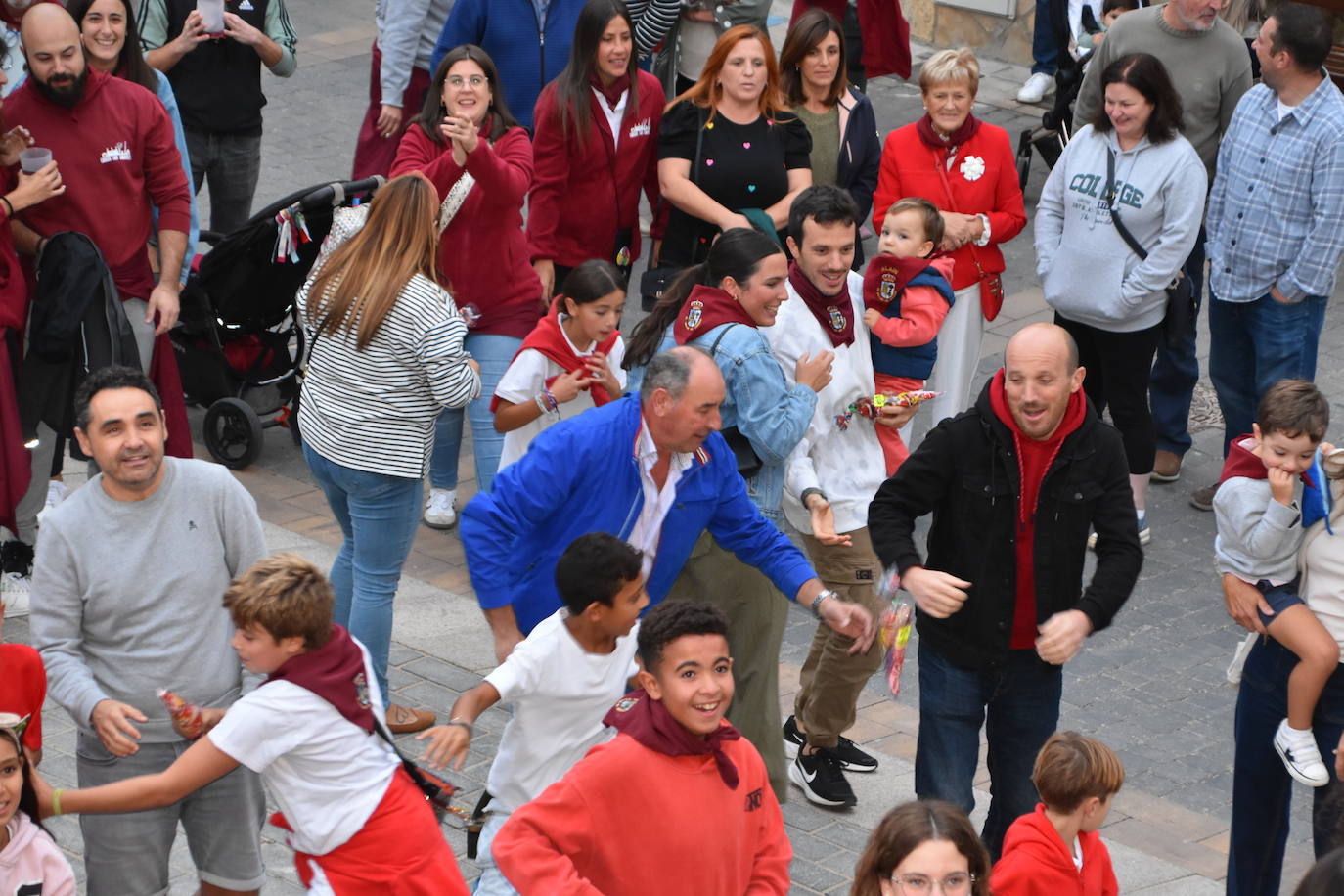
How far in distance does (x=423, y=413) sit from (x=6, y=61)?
299 centimetres

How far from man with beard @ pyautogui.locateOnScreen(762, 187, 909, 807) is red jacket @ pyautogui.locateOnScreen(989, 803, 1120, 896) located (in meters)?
1.62

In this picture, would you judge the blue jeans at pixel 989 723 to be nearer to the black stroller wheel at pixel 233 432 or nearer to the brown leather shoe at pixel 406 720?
the brown leather shoe at pixel 406 720

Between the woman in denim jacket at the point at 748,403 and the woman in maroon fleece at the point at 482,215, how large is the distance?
5.69 feet

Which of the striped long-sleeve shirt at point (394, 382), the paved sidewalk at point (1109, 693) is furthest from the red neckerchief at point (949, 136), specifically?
the striped long-sleeve shirt at point (394, 382)

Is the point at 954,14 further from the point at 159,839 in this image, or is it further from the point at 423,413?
the point at 159,839

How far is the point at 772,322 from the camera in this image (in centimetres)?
629

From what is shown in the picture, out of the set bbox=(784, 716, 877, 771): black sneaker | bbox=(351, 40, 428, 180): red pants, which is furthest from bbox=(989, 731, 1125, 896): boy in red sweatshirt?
bbox=(351, 40, 428, 180): red pants

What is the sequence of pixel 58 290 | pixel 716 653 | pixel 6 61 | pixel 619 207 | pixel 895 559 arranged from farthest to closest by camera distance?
1. pixel 619 207
2. pixel 6 61
3. pixel 58 290
4. pixel 895 559
5. pixel 716 653

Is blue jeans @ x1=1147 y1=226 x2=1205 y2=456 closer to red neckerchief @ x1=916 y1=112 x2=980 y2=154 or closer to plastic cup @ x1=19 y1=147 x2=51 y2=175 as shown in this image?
red neckerchief @ x1=916 y1=112 x2=980 y2=154

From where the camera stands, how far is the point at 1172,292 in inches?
326

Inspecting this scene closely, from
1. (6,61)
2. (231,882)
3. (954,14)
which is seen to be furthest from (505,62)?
(954,14)

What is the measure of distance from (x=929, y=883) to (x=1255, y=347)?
5.06 metres

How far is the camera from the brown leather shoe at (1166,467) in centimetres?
920

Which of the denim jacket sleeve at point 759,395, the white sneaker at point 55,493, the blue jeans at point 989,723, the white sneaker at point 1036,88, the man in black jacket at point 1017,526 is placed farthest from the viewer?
the white sneaker at point 1036,88
